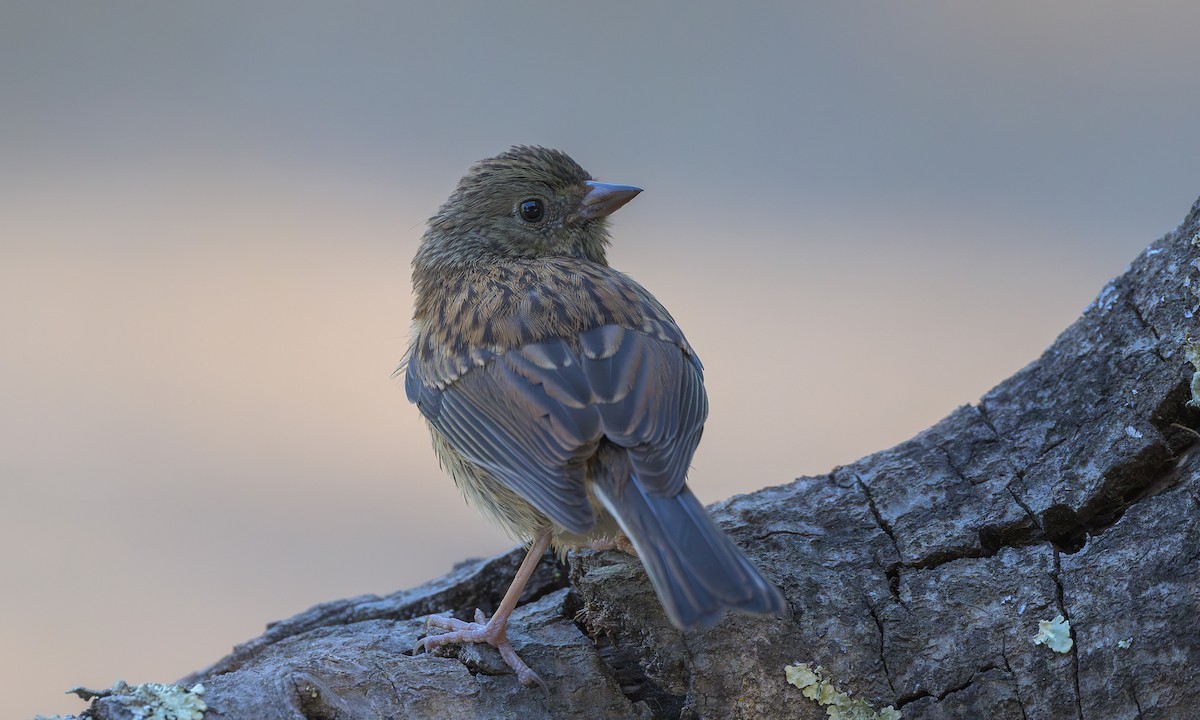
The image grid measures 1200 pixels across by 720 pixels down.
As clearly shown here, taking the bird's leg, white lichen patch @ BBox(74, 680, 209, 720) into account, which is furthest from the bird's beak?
white lichen patch @ BBox(74, 680, 209, 720)

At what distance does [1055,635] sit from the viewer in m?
2.51

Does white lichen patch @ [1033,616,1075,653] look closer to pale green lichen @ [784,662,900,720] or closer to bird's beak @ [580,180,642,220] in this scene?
pale green lichen @ [784,662,900,720]

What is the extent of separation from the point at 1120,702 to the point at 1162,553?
0.37 meters

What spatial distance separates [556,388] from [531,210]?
135cm

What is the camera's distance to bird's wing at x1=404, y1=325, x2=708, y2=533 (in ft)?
9.53

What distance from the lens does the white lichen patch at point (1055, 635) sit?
249cm

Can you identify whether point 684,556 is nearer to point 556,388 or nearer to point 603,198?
point 556,388

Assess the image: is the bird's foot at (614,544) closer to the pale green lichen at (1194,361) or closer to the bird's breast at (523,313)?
the bird's breast at (523,313)

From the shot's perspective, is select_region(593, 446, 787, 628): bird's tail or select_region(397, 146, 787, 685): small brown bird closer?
select_region(593, 446, 787, 628): bird's tail

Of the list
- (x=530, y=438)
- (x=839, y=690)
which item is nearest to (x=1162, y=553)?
(x=839, y=690)

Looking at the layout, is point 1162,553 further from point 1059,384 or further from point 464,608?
point 464,608

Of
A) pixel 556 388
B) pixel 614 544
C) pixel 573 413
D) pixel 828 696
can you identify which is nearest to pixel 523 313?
pixel 556 388

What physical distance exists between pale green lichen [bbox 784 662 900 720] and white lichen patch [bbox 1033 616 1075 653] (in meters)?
0.39

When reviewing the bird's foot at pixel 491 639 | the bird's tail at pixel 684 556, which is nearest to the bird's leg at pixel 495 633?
the bird's foot at pixel 491 639
